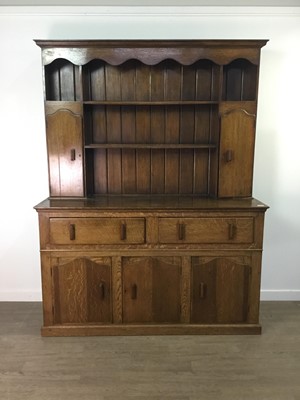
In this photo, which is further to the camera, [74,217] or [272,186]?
[272,186]

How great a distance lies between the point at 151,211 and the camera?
248 cm

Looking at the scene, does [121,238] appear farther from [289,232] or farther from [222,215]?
[289,232]

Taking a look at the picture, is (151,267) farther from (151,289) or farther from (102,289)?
(102,289)

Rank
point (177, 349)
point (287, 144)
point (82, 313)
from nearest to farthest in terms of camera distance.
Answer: point (177, 349) < point (82, 313) < point (287, 144)

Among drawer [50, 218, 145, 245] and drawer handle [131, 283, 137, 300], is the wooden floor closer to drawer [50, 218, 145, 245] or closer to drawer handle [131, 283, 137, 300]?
drawer handle [131, 283, 137, 300]

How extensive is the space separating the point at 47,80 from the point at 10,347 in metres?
2.01

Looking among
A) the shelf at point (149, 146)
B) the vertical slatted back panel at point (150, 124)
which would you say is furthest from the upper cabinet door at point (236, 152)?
the vertical slatted back panel at point (150, 124)

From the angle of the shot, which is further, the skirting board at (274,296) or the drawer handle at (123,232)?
the skirting board at (274,296)

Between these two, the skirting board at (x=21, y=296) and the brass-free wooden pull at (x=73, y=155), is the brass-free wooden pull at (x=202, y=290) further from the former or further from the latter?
the skirting board at (x=21, y=296)

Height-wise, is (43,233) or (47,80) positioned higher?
(47,80)

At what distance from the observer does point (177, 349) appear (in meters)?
2.43

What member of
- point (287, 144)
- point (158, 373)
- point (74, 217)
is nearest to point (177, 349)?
point (158, 373)

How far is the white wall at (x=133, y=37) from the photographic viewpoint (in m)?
2.85

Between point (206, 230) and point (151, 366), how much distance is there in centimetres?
98
